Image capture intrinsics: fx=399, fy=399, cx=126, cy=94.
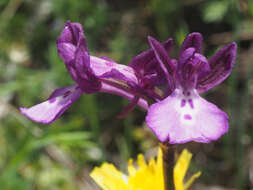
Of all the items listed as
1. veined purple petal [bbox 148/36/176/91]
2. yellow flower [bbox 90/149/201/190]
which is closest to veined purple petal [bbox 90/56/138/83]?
veined purple petal [bbox 148/36/176/91]

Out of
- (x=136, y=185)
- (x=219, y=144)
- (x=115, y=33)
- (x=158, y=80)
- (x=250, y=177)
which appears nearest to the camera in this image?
(x=158, y=80)

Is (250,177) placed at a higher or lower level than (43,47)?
lower

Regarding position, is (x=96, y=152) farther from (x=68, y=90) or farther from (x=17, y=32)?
(x=68, y=90)

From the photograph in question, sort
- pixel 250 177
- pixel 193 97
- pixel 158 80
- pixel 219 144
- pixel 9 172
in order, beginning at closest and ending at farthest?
→ 1. pixel 193 97
2. pixel 158 80
3. pixel 9 172
4. pixel 250 177
5. pixel 219 144

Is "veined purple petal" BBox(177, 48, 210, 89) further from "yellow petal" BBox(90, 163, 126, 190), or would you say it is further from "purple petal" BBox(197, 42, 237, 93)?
"yellow petal" BBox(90, 163, 126, 190)

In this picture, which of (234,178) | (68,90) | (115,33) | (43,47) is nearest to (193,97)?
(68,90)

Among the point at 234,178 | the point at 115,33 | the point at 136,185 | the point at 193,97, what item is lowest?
the point at 234,178

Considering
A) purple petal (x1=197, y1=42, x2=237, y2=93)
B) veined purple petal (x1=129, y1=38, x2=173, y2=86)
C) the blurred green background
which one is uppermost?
veined purple petal (x1=129, y1=38, x2=173, y2=86)
